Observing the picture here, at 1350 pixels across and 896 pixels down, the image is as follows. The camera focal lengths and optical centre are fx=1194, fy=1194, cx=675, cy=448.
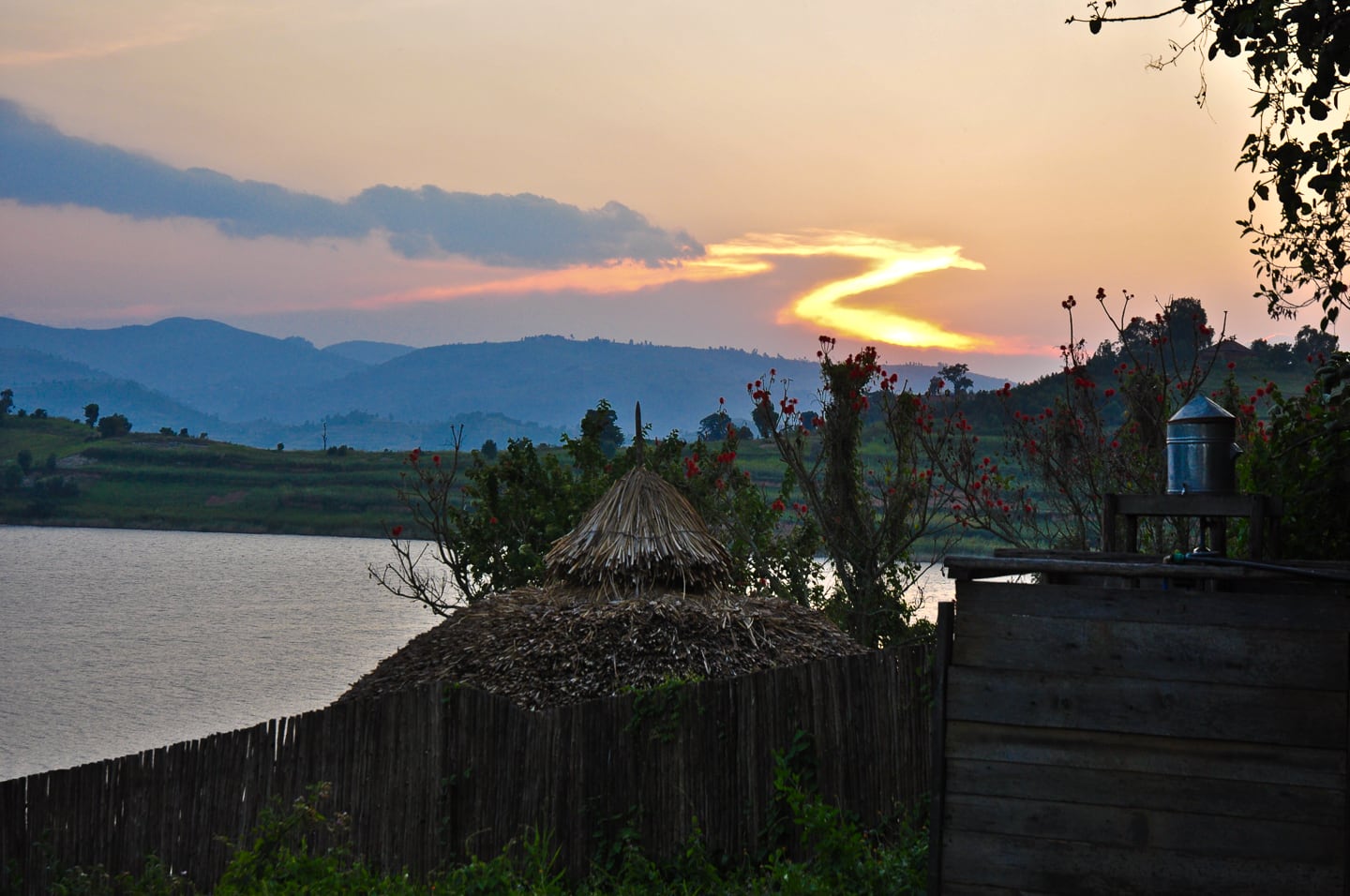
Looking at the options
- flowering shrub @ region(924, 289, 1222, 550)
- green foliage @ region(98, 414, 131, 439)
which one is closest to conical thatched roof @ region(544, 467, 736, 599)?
flowering shrub @ region(924, 289, 1222, 550)

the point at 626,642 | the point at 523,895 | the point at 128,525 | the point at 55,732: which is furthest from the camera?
the point at 128,525

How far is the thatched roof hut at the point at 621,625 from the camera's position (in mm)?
7809

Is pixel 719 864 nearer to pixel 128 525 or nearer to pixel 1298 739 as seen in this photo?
pixel 1298 739

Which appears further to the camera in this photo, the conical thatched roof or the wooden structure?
the conical thatched roof

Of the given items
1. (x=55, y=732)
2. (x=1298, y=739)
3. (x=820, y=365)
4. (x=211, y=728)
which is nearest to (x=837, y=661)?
(x=1298, y=739)

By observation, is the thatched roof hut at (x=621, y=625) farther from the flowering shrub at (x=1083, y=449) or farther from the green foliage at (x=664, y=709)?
the flowering shrub at (x=1083, y=449)

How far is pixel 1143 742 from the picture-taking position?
400cm

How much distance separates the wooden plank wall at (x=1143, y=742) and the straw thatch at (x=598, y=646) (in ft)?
10.9

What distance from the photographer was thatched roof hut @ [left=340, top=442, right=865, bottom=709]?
7.81 meters

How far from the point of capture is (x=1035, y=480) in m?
12.9

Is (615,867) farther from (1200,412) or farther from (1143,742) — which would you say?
(1200,412)

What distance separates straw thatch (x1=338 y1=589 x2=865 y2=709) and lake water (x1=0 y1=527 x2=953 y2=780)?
12522mm

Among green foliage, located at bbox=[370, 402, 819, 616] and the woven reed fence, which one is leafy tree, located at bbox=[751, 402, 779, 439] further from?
the woven reed fence

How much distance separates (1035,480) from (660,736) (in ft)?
25.2
